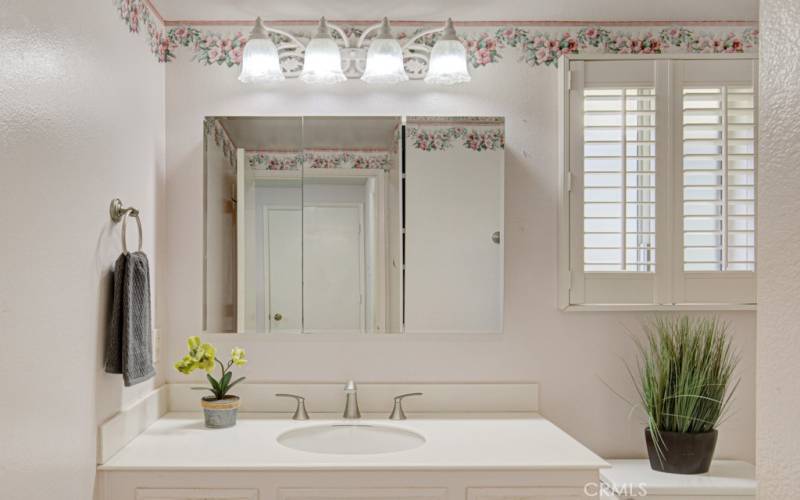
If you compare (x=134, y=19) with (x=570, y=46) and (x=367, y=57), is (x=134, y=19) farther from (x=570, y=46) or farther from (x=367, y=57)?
(x=570, y=46)

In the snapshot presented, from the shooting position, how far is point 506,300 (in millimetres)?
2473

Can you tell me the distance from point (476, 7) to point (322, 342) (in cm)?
127

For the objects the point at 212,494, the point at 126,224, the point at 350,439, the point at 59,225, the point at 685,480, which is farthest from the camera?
the point at 350,439

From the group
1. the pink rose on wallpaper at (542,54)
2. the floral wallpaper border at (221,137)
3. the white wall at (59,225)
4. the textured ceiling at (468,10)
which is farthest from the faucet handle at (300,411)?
the pink rose on wallpaper at (542,54)

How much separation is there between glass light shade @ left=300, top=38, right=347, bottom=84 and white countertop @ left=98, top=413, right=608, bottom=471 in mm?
1168

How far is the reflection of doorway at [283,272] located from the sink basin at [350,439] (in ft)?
1.20

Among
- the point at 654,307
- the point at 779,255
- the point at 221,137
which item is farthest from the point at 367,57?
the point at 779,255

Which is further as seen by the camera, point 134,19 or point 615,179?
point 615,179

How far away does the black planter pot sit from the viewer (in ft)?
7.22

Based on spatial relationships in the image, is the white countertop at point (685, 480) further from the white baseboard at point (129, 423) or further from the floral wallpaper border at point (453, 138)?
the white baseboard at point (129, 423)

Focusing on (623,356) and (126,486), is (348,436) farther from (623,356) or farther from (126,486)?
(623,356)

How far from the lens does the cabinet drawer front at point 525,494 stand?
1843 millimetres

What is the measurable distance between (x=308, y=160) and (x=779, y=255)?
187 cm

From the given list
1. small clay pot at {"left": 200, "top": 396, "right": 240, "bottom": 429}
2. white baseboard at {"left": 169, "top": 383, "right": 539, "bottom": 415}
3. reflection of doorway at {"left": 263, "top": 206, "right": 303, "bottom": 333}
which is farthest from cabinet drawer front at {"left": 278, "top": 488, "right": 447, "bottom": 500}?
reflection of doorway at {"left": 263, "top": 206, "right": 303, "bottom": 333}
